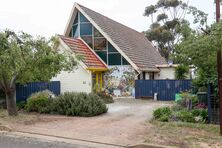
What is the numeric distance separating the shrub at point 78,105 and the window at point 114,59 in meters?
9.87

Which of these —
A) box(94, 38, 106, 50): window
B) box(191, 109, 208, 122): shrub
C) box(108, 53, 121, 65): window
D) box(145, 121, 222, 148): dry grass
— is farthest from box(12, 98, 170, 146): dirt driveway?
box(94, 38, 106, 50): window

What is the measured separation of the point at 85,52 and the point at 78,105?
10.6 metres

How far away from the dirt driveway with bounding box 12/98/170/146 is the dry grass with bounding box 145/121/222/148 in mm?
432

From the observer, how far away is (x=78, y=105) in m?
14.1

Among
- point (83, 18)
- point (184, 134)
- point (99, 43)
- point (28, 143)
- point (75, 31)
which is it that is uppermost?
point (83, 18)

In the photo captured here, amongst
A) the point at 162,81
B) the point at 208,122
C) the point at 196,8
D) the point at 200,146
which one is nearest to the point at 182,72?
the point at 162,81

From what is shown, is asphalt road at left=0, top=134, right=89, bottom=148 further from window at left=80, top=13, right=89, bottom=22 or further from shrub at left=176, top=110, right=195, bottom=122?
window at left=80, top=13, right=89, bottom=22

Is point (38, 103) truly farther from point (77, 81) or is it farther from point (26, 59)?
point (77, 81)

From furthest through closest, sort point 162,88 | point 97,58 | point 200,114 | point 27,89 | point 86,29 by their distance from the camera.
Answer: point 86,29 → point 97,58 → point 162,88 → point 27,89 → point 200,114

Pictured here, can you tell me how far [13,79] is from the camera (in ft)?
44.2

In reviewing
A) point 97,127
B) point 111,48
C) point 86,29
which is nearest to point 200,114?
point 97,127

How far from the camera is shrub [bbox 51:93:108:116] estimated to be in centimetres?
1398

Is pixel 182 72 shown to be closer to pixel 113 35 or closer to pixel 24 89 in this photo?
pixel 113 35

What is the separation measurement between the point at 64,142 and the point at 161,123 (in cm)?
414
